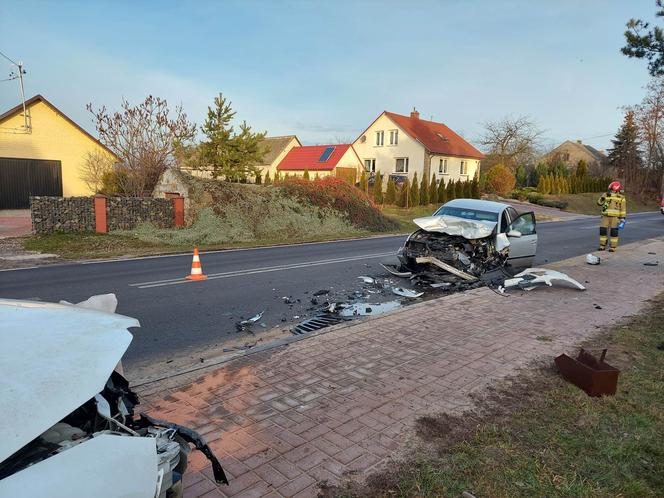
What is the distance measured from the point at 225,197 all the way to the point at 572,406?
17.1 m

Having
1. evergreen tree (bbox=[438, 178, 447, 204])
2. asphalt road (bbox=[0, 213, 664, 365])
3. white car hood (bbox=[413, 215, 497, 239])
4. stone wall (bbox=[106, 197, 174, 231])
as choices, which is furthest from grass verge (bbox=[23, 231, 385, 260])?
evergreen tree (bbox=[438, 178, 447, 204])

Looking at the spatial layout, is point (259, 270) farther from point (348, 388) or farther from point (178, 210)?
point (178, 210)

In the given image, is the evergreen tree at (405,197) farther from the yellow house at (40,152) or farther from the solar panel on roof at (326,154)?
the yellow house at (40,152)

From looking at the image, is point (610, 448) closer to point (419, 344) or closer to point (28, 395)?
point (419, 344)

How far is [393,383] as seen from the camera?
4.52 m

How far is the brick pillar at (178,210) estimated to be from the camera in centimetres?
1866

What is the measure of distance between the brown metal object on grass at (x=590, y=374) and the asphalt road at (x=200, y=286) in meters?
3.92

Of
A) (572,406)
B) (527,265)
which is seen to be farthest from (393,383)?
(527,265)

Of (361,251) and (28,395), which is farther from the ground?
(28,395)

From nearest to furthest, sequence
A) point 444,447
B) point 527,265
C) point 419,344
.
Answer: point 444,447 → point 419,344 → point 527,265

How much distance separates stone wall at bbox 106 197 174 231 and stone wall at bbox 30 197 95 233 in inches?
26.2

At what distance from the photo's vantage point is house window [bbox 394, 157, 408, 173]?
149ft

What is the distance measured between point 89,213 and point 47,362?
16.9m

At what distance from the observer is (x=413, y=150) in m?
44.6
